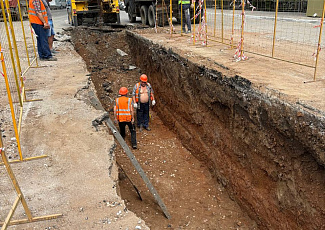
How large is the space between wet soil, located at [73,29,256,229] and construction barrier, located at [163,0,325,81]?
8.95ft

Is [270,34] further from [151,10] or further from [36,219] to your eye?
[36,219]

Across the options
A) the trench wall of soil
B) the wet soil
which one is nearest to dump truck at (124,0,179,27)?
the wet soil

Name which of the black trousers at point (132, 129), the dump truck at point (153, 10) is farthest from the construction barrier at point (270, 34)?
the black trousers at point (132, 129)

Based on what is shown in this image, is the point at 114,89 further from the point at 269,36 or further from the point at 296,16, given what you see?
the point at 296,16

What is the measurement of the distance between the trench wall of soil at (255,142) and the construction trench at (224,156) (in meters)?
0.01

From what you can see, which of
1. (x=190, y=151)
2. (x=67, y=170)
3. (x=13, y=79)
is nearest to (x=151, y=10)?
(x=13, y=79)

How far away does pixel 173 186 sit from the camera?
650 centimetres

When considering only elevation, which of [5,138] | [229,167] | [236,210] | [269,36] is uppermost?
[269,36]

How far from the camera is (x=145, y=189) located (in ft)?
20.2

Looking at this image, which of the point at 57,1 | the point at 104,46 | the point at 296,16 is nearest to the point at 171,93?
the point at 104,46

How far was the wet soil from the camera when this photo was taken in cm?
546

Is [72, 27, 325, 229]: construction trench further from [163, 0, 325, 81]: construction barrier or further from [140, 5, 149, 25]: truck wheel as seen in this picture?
[140, 5, 149, 25]: truck wheel

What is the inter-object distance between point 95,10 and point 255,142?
13.4 metres

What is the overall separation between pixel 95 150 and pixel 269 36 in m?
8.10
